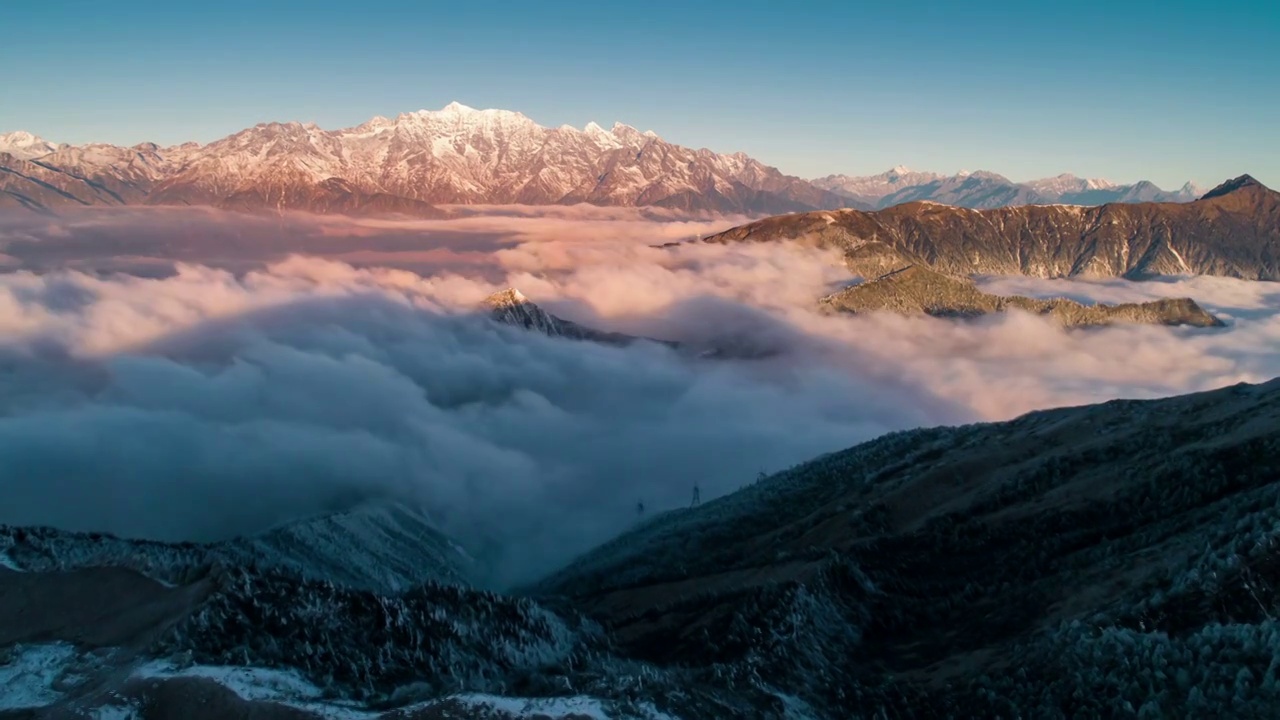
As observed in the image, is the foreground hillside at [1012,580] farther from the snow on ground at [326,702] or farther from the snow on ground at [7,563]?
the snow on ground at [7,563]

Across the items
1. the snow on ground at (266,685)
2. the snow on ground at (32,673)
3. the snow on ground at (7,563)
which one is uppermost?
the snow on ground at (266,685)

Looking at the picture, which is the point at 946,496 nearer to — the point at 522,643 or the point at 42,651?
the point at 522,643

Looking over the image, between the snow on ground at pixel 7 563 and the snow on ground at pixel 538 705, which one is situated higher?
the snow on ground at pixel 538 705

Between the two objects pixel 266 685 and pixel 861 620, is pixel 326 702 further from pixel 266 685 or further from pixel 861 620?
pixel 861 620

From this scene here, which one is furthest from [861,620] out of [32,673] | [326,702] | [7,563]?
[7,563]

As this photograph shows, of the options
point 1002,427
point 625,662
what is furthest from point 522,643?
point 1002,427

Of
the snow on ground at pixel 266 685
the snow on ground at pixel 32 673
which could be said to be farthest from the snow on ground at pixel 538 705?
the snow on ground at pixel 32 673

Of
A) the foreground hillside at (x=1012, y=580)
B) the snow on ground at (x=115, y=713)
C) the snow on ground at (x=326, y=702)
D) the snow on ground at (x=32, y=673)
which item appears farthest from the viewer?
the foreground hillside at (x=1012, y=580)

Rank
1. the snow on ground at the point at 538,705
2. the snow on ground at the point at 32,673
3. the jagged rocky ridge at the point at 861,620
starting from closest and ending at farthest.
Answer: the snow on ground at the point at 538,705
the snow on ground at the point at 32,673
the jagged rocky ridge at the point at 861,620
